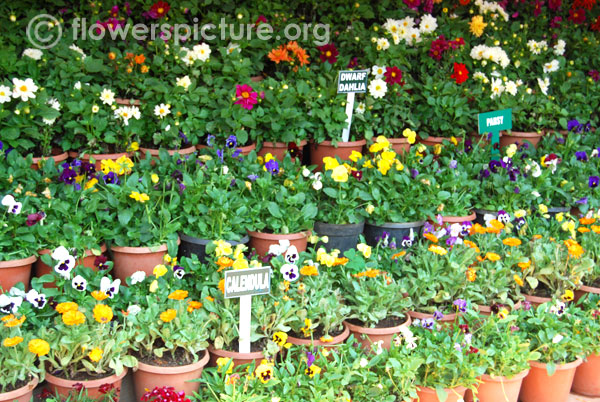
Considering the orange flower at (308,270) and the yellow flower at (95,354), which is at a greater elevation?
the orange flower at (308,270)

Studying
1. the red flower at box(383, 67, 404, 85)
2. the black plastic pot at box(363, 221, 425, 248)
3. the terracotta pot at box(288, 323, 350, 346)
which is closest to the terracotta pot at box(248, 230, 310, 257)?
the black plastic pot at box(363, 221, 425, 248)

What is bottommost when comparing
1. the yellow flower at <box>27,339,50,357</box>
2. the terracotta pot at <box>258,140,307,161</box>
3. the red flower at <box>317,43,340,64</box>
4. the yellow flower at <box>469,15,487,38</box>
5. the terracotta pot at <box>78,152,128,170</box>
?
the yellow flower at <box>27,339,50,357</box>

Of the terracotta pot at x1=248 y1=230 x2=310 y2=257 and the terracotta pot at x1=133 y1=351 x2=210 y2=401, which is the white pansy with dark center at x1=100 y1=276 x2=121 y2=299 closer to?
the terracotta pot at x1=133 y1=351 x2=210 y2=401

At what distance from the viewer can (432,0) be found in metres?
4.57

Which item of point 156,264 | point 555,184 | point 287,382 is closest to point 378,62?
point 555,184

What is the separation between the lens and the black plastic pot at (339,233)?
3176 mm

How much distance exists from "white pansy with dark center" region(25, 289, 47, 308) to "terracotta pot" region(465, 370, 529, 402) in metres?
1.59

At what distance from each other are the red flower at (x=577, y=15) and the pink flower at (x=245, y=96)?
2.74m

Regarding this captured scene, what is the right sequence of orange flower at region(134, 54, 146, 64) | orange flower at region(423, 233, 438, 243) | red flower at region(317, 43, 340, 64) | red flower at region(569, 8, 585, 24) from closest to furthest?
orange flower at region(423, 233, 438, 243), orange flower at region(134, 54, 146, 64), red flower at region(317, 43, 340, 64), red flower at region(569, 8, 585, 24)

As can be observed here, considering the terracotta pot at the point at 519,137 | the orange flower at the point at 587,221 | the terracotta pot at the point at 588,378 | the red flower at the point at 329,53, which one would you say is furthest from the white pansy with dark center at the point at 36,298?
the terracotta pot at the point at 519,137

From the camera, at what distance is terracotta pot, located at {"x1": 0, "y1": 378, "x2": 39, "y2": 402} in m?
2.17

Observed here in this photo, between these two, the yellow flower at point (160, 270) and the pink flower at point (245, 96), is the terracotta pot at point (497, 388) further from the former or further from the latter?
the pink flower at point (245, 96)

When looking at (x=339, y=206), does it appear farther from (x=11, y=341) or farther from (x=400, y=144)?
(x=11, y=341)

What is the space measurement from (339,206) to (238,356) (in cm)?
95
